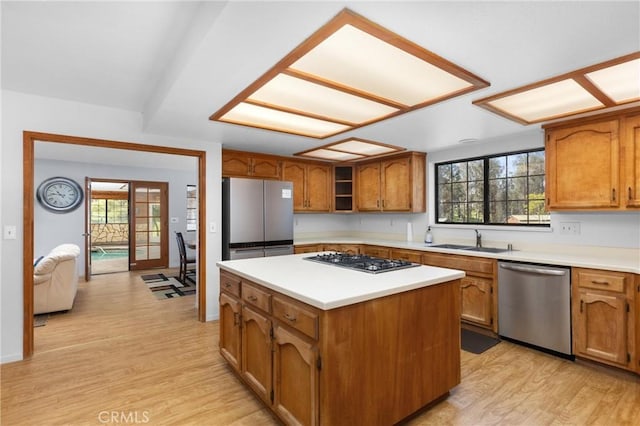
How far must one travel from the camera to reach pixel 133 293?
505 cm

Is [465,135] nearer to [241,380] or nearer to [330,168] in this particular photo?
[330,168]

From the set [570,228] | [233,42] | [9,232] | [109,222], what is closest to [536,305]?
[570,228]

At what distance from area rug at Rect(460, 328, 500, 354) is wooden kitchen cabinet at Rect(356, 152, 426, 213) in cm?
174

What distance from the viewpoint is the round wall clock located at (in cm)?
608

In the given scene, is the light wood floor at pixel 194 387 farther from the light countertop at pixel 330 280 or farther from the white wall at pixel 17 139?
the light countertop at pixel 330 280

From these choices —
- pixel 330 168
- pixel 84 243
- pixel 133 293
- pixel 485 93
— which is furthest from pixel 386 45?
pixel 84 243

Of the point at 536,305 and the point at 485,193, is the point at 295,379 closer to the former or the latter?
the point at 536,305

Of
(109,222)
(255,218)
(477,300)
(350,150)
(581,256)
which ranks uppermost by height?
(350,150)

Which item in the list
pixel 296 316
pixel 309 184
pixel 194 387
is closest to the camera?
pixel 296 316

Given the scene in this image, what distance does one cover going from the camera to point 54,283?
3936 mm

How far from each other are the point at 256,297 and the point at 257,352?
0.37m

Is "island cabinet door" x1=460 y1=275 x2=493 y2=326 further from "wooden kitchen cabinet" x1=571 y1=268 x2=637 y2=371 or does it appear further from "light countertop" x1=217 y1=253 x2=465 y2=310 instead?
"light countertop" x1=217 y1=253 x2=465 y2=310

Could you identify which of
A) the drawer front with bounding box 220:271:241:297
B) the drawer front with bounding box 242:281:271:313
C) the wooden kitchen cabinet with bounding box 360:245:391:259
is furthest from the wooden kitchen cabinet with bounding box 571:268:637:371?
the drawer front with bounding box 220:271:241:297

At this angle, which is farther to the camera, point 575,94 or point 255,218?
point 255,218
